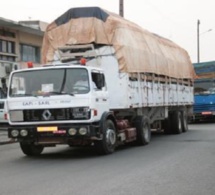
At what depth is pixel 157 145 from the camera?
52.5 feet

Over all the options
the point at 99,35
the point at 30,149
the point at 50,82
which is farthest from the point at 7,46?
the point at 50,82

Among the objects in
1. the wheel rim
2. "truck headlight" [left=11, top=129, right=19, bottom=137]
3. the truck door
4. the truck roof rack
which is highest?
the truck roof rack

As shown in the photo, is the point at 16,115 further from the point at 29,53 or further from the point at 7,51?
the point at 29,53

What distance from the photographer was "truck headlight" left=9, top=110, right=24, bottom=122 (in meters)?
12.8

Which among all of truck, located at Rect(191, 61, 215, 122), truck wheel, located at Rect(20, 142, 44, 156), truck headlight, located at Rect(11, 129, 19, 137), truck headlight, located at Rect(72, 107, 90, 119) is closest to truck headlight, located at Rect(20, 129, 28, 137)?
truck headlight, located at Rect(11, 129, 19, 137)

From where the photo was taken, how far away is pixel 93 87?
12.7 m

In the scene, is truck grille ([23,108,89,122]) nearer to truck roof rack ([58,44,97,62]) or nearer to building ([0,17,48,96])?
truck roof rack ([58,44,97,62])

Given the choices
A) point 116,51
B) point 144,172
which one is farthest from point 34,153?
point 144,172

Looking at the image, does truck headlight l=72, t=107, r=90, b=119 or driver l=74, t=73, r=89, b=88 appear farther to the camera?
driver l=74, t=73, r=89, b=88

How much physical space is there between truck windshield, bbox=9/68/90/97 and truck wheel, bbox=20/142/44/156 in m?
1.50

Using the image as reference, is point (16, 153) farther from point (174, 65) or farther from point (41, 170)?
point (174, 65)

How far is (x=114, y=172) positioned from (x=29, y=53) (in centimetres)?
2369

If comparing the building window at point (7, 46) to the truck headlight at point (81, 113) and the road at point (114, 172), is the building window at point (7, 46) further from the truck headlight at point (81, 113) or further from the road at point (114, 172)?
the truck headlight at point (81, 113)

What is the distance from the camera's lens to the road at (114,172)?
836 cm
